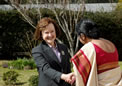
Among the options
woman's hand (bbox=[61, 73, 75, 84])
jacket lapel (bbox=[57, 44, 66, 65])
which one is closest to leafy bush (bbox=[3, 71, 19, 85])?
jacket lapel (bbox=[57, 44, 66, 65])

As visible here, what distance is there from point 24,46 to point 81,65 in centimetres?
1142

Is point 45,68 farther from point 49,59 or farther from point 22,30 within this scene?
point 22,30

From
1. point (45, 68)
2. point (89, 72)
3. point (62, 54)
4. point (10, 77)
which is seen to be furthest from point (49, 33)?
point (10, 77)

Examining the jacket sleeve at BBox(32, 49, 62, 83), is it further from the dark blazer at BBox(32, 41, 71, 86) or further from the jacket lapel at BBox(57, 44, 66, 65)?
the jacket lapel at BBox(57, 44, 66, 65)

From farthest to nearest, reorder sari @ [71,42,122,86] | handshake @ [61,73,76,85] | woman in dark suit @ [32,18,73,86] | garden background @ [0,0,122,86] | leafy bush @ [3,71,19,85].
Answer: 1. garden background @ [0,0,122,86]
2. leafy bush @ [3,71,19,85]
3. woman in dark suit @ [32,18,73,86]
4. handshake @ [61,73,76,85]
5. sari @ [71,42,122,86]

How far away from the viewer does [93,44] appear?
102 inches

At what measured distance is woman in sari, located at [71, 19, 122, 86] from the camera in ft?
8.47

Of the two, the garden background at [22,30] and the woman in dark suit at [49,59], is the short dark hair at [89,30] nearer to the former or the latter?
the woman in dark suit at [49,59]

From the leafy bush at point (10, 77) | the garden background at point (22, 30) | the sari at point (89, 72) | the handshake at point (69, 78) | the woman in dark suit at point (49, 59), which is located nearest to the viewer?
the sari at point (89, 72)

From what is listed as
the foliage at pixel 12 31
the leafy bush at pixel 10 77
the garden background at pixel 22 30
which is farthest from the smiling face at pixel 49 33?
the foliage at pixel 12 31

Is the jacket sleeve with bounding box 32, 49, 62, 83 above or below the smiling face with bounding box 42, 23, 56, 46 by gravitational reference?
below

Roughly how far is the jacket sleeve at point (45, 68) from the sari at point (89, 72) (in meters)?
0.30

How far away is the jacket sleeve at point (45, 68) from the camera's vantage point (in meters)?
2.88

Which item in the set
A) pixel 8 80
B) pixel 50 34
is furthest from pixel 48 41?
pixel 8 80
